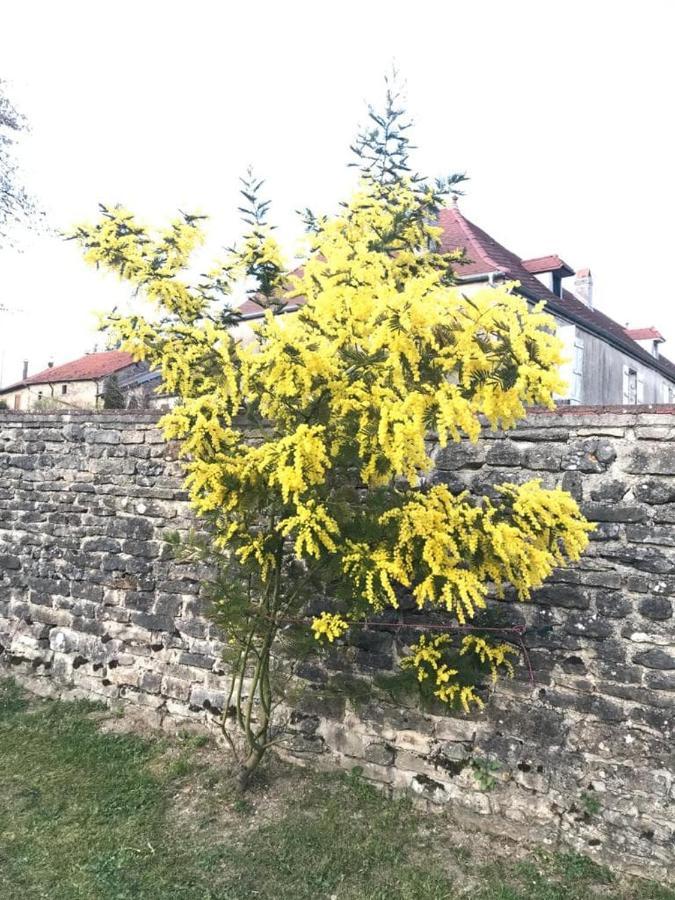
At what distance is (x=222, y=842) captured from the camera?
3771 mm

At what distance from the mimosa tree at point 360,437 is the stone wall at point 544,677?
0.76ft

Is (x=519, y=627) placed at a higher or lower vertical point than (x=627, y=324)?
lower

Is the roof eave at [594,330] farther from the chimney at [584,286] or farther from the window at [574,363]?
the chimney at [584,286]

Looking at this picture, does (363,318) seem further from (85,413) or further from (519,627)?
(85,413)

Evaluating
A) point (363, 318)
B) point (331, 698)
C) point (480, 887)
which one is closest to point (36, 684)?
point (331, 698)

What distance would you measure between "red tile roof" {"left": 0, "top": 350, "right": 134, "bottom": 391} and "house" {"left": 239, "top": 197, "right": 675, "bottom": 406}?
10.0 meters

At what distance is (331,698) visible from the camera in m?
4.56

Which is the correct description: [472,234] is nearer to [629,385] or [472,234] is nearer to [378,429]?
[629,385]

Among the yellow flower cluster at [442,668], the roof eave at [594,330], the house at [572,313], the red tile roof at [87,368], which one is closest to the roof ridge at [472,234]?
the house at [572,313]

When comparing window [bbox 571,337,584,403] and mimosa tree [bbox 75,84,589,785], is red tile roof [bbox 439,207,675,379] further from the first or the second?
mimosa tree [bbox 75,84,589,785]

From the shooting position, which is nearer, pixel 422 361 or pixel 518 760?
pixel 422 361

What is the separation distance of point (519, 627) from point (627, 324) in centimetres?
2135

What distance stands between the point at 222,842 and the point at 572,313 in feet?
39.4

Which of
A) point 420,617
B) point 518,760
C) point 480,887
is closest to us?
point 480,887
